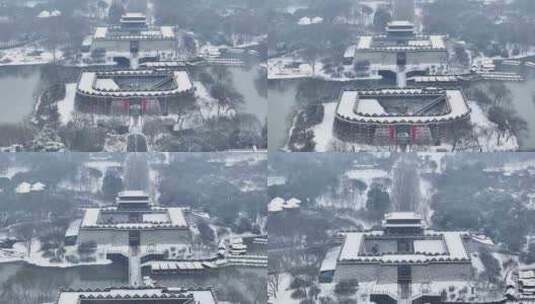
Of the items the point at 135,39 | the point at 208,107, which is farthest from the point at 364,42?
the point at 135,39

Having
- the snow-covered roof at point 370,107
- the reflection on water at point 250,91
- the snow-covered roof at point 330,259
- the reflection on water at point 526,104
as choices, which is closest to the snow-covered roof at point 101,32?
the reflection on water at point 250,91

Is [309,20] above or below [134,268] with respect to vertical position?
above

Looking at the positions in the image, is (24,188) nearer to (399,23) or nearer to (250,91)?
(250,91)

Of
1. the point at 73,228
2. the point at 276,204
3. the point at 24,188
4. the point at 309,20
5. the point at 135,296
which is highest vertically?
the point at 309,20

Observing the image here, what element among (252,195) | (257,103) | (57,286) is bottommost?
(57,286)

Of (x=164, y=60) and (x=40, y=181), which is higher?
(x=164, y=60)

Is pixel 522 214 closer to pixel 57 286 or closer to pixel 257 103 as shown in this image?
pixel 257 103

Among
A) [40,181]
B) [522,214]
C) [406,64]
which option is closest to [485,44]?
[406,64]
